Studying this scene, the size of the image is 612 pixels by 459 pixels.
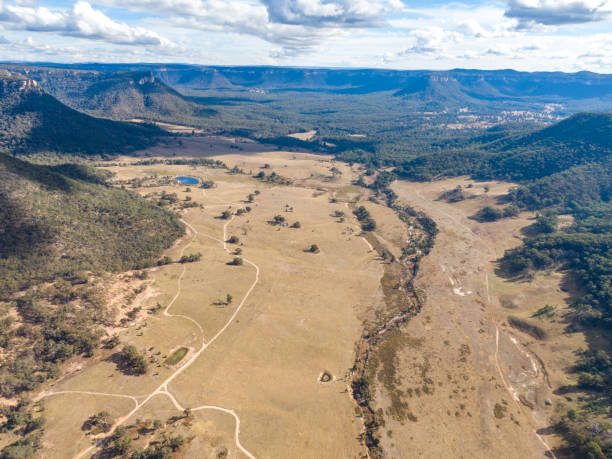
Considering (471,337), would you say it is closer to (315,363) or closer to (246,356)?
(315,363)

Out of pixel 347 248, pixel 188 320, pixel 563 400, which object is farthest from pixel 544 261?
pixel 188 320

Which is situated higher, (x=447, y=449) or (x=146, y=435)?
(x=146, y=435)

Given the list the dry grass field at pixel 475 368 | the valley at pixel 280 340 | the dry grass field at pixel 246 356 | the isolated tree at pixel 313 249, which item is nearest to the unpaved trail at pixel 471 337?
the dry grass field at pixel 475 368

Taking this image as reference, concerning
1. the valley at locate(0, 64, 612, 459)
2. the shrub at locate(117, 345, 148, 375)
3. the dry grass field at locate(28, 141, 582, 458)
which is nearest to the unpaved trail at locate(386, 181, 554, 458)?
the dry grass field at locate(28, 141, 582, 458)

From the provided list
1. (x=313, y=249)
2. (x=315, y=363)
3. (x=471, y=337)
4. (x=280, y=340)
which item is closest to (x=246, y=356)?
(x=280, y=340)

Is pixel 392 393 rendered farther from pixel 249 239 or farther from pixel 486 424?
pixel 249 239

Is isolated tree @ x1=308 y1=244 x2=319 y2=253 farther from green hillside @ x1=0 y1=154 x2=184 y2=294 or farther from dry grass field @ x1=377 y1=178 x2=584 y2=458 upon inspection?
green hillside @ x1=0 y1=154 x2=184 y2=294
